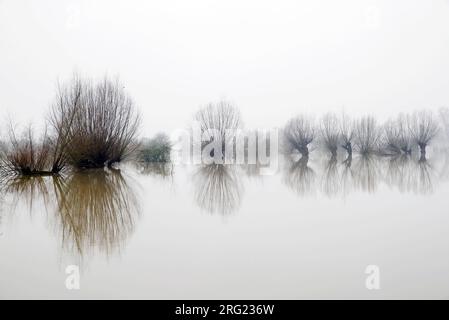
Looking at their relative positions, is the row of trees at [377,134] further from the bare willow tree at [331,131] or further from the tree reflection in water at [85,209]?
the tree reflection in water at [85,209]

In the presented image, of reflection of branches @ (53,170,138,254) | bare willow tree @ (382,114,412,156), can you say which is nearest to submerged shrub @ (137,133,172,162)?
reflection of branches @ (53,170,138,254)

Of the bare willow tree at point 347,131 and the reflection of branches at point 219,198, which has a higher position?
the bare willow tree at point 347,131

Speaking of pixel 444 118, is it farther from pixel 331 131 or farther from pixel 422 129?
pixel 331 131

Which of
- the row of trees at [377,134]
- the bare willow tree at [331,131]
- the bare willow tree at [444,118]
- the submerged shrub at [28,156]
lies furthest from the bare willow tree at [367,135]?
the submerged shrub at [28,156]

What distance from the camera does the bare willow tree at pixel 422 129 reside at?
115ft

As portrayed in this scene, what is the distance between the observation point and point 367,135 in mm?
35625

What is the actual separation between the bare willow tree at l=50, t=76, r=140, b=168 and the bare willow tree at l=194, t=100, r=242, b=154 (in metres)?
12.2

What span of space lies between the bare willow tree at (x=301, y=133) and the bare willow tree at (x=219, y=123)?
952 centimetres

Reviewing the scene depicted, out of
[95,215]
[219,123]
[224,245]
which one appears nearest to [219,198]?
[95,215]

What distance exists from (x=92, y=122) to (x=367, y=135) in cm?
2693

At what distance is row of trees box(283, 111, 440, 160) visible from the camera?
116ft
